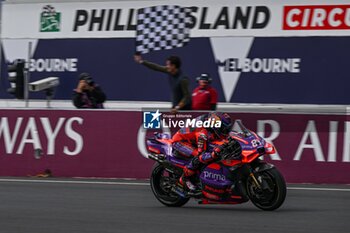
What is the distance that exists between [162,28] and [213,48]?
1.43 metres

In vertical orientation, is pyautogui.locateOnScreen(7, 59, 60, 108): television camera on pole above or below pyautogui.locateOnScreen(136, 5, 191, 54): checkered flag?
below

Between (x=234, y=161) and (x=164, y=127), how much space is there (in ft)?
15.6

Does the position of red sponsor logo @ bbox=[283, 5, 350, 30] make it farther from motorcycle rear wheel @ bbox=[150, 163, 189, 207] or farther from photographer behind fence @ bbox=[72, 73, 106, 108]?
motorcycle rear wheel @ bbox=[150, 163, 189, 207]

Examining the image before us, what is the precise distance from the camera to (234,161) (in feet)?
33.0

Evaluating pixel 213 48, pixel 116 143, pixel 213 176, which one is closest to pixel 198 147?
pixel 213 176

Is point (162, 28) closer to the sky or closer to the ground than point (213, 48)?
closer to the sky

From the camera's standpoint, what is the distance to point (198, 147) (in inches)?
408

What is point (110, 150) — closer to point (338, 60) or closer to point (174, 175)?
point (174, 175)

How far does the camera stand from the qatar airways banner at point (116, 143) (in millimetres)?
13719

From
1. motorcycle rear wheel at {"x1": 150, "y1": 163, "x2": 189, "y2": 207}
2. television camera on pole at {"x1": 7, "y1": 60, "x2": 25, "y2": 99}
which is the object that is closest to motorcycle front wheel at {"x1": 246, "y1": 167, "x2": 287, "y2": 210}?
motorcycle rear wheel at {"x1": 150, "y1": 163, "x2": 189, "y2": 207}

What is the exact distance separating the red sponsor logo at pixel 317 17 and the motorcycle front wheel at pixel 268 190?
1140 centimetres

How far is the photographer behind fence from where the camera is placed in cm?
1641

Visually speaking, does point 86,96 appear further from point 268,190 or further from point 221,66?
point 268,190

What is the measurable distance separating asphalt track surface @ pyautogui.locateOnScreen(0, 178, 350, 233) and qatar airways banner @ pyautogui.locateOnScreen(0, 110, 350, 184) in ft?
1.80
